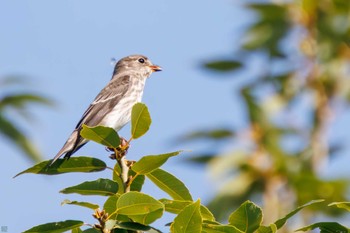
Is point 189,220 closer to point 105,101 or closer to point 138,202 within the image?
point 138,202

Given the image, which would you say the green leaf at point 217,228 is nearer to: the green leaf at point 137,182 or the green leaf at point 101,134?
the green leaf at point 137,182

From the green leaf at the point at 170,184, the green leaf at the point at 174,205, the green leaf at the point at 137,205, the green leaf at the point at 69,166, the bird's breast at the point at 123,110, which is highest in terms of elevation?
the bird's breast at the point at 123,110

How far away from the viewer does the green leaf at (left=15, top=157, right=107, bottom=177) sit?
15.8 feet

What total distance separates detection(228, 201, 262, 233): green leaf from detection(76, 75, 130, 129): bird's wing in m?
5.27

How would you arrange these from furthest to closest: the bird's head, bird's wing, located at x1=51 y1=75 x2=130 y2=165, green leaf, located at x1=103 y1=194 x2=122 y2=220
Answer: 1. the bird's head
2. bird's wing, located at x1=51 y1=75 x2=130 y2=165
3. green leaf, located at x1=103 y1=194 x2=122 y2=220

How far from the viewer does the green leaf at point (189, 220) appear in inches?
157

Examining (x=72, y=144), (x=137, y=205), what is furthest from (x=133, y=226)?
(x=72, y=144)

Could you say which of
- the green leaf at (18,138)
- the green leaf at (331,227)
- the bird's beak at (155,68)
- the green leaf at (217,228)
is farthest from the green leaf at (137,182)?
the bird's beak at (155,68)

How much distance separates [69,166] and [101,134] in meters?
0.32

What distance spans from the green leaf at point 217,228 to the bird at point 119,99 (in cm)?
438

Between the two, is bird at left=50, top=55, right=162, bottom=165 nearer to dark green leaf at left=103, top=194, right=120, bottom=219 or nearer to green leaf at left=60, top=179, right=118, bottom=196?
green leaf at left=60, top=179, right=118, bottom=196

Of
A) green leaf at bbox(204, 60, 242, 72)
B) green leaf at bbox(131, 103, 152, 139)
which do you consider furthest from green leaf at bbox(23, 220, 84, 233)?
green leaf at bbox(204, 60, 242, 72)

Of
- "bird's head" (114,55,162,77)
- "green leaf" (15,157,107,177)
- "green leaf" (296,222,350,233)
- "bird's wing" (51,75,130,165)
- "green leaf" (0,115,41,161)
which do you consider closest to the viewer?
"green leaf" (296,222,350,233)

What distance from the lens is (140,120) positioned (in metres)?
4.98
